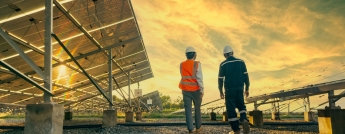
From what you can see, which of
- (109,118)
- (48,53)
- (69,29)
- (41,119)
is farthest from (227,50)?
(109,118)

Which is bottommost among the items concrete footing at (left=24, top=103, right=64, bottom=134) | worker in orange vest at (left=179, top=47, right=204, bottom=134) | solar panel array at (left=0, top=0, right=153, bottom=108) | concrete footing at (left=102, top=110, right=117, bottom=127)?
concrete footing at (left=102, top=110, right=117, bottom=127)

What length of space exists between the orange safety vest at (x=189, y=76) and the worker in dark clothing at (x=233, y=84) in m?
0.74

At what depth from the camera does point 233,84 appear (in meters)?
5.97

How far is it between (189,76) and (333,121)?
295 centimetres

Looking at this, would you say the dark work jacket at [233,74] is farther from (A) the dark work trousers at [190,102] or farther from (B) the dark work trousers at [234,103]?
(A) the dark work trousers at [190,102]

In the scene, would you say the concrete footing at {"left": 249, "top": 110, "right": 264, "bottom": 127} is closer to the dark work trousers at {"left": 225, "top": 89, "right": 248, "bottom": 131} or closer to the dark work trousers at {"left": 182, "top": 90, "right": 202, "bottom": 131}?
the dark work trousers at {"left": 225, "top": 89, "right": 248, "bottom": 131}

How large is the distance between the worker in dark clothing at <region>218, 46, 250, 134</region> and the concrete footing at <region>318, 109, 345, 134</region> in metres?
1.59

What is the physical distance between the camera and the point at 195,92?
580 cm

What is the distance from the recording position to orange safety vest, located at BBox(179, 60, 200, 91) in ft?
19.0

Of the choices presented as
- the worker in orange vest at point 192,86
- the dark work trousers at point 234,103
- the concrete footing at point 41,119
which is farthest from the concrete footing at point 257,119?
the concrete footing at point 41,119

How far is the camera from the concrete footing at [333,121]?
5382mm

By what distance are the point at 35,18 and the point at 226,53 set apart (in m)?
5.82

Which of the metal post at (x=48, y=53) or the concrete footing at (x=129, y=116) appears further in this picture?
the concrete footing at (x=129, y=116)

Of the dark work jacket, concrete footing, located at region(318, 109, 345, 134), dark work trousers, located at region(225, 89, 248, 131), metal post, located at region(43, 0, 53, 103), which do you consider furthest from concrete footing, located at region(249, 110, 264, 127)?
metal post, located at region(43, 0, 53, 103)
